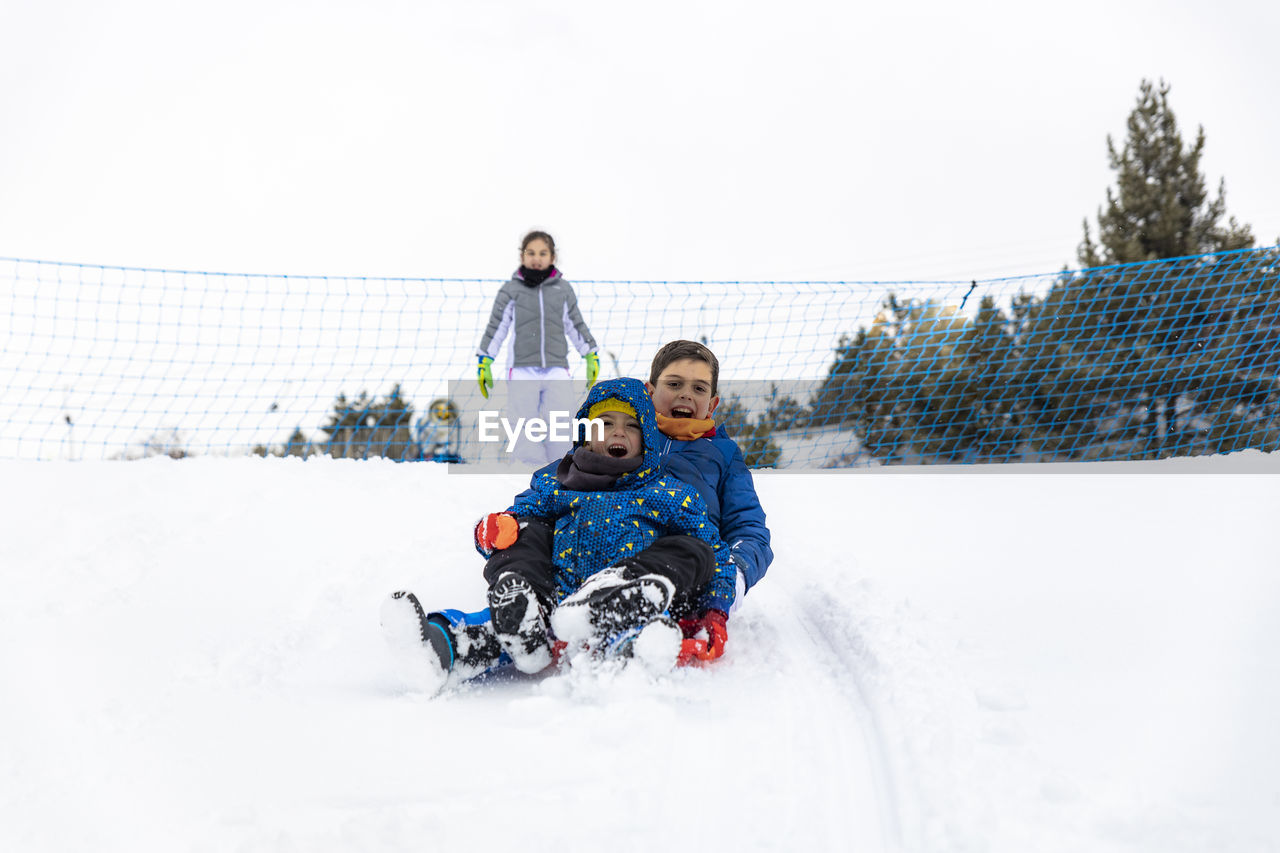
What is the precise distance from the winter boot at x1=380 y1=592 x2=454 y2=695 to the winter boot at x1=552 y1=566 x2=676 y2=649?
0.79ft

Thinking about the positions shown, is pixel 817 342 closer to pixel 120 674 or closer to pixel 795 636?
pixel 795 636

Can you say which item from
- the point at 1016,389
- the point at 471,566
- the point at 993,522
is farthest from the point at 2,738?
A: the point at 1016,389

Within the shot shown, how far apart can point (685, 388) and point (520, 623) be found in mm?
918

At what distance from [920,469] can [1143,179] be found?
41.4 ft

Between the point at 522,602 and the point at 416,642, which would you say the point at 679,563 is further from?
the point at 416,642

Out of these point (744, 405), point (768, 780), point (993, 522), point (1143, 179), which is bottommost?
point (768, 780)

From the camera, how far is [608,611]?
1.70m

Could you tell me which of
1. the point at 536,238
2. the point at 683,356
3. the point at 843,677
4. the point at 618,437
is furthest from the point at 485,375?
the point at 843,677

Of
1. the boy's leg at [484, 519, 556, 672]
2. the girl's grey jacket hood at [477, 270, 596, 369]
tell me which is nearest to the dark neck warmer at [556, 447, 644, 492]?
the boy's leg at [484, 519, 556, 672]

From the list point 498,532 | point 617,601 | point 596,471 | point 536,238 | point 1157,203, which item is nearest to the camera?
point 617,601

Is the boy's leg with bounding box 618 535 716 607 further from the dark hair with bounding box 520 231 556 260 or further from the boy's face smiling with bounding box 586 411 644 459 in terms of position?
the dark hair with bounding box 520 231 556 260

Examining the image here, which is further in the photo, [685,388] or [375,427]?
[375,427]

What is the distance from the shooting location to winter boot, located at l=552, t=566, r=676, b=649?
66.7 inches

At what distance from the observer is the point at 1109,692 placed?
1550mm
